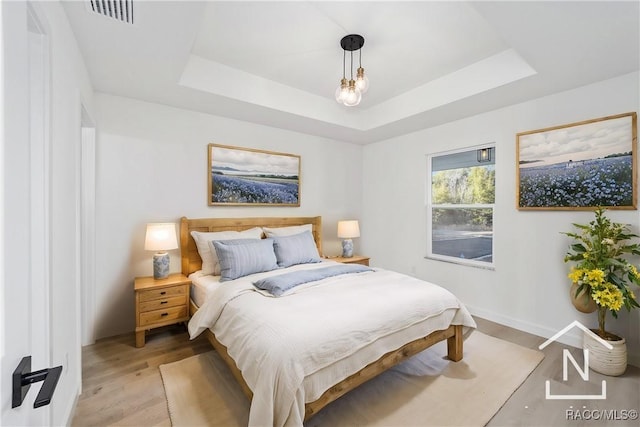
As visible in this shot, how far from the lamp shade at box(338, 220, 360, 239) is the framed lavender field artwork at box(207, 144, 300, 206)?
724 millimetres

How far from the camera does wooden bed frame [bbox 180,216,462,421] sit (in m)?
1.71

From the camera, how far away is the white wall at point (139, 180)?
2.80 meters

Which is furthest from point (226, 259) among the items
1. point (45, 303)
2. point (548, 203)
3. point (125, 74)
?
point (548, 203)

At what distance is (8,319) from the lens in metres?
0.55

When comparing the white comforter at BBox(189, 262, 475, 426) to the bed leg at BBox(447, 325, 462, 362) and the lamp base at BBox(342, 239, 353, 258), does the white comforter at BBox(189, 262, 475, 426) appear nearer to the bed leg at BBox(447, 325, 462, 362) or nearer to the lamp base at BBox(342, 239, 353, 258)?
the bed leg at BBox(447, 325, 462, 362)

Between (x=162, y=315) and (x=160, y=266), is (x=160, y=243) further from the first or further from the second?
(x=162, y=315)

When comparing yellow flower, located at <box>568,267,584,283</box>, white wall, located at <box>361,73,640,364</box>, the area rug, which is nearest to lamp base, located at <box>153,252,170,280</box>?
the area rug

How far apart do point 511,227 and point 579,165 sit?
0.82 metres

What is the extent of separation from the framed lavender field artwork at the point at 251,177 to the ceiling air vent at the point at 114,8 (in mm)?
1676

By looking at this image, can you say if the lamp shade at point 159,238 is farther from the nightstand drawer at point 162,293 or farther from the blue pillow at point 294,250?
the blue pillow at point 294,250

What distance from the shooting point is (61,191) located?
1.55 meters

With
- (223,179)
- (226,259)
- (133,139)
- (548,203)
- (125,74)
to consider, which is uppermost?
(125,74)

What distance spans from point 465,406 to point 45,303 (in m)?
2.40

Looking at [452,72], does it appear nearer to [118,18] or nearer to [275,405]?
[118,18]
